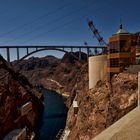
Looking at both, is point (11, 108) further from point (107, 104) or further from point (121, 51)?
point (121, 51)

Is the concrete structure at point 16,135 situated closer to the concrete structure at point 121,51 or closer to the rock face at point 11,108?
the rock face at point 11,108

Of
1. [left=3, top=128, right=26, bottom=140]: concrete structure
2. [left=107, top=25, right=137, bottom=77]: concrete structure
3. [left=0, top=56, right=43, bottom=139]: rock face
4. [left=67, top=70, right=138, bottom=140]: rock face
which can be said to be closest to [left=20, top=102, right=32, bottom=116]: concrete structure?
[left=0, top=56, right=43, bottom=139]: rock face

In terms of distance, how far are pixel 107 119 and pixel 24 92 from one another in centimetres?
3825

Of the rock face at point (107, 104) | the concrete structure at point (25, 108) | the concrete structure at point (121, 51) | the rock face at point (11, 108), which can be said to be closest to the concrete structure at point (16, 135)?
the rock face at point (11, 108)

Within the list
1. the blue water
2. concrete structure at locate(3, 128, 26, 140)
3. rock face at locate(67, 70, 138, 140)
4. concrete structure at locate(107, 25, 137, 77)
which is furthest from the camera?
the blue water

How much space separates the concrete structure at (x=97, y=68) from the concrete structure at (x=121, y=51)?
6.05 ft

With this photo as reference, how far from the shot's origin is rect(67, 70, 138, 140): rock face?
2217 cm

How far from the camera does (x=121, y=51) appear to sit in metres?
28.8

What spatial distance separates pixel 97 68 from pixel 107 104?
8229 mm

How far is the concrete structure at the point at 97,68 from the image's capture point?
31.4m

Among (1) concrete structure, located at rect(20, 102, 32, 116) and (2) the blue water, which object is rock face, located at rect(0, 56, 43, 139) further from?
(2) the blue water

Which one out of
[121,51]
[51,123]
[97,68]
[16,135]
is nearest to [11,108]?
[16,135]

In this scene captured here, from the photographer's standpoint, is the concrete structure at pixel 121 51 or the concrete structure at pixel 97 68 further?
the concrete structure at pixel 97 68

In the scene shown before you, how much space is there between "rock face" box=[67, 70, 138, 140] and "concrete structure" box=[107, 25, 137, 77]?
1.43 m
